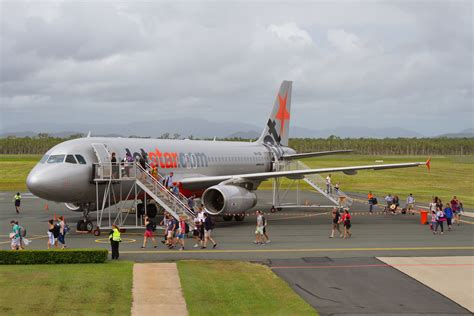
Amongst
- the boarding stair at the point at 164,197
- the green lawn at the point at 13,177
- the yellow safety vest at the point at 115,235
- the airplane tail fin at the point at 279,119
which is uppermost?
the airplane tail fin at the point at 279,119

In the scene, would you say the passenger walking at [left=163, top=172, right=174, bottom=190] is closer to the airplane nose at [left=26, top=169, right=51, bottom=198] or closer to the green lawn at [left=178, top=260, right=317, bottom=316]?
the airplane nose at [left=26, top=169, right=51, bottom=198]

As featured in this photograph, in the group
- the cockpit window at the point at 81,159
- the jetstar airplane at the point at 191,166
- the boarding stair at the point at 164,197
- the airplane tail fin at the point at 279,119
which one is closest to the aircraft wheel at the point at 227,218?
the jetstar airplane at the point at 191,166

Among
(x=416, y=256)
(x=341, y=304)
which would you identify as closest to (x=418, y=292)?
(x=341, y=304)

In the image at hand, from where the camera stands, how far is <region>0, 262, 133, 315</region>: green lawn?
63.2 feet

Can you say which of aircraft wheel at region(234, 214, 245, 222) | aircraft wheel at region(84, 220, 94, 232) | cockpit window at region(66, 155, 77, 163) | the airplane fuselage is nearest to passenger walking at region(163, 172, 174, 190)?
the airplane fuselage

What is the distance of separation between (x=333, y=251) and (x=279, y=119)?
31.6 meters

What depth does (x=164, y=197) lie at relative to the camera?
126 ft

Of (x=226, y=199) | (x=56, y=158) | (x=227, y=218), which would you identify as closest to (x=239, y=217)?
(x=227, y=218)

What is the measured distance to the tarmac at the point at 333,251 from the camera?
2103 centimetres

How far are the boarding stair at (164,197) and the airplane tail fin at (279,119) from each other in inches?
851

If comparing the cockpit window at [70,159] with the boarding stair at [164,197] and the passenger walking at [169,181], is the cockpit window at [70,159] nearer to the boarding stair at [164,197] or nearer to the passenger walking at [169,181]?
the boarding stair at [164,197]

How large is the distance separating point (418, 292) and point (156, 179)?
22201 millimetres

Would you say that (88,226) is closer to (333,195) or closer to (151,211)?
(151,211)

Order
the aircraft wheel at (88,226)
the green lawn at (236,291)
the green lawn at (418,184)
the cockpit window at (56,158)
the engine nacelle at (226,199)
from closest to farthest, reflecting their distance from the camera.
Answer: the green lawn at (236,291) → the cockpit window at (56,158) → the aircraft wheel at (88,226) → the engine nacelle at (226,199) → the green lawn at (418,184)
